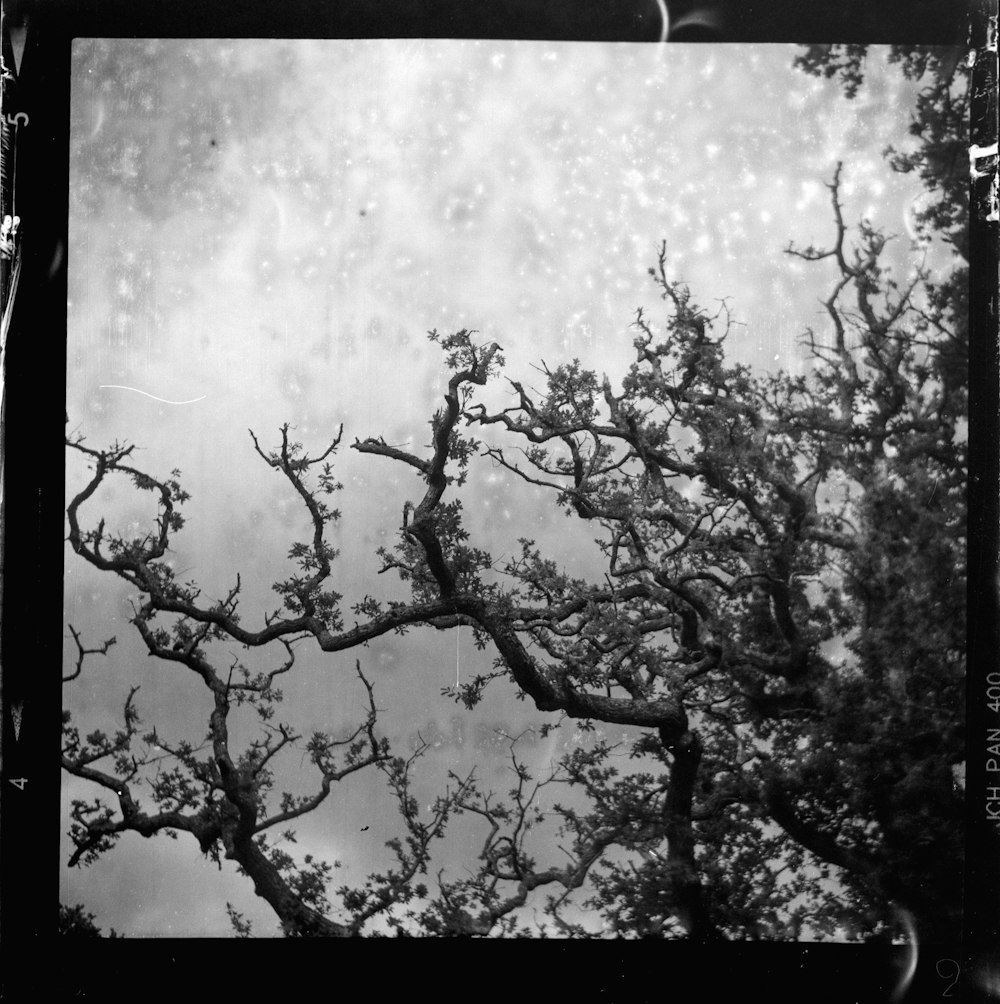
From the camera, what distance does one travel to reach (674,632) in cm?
271

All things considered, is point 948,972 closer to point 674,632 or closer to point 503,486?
point 674,632

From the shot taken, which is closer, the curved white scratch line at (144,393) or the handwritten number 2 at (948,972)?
the handwritten number 2 at (948,972)

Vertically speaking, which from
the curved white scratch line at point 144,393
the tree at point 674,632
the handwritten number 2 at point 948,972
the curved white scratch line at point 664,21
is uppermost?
the curved white scratch line at point 664,21

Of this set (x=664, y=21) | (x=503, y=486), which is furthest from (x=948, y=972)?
(x=664, y=21)

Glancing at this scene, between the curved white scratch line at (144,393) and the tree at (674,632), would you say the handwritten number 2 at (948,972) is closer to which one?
the tree at (674,632)

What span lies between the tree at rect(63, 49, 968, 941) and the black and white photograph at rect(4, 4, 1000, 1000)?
0.04ft

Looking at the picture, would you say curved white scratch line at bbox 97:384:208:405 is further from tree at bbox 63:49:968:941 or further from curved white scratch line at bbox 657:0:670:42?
curved white scratch line at bbox 657:0:670:42

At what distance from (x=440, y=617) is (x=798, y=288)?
1.47 meters

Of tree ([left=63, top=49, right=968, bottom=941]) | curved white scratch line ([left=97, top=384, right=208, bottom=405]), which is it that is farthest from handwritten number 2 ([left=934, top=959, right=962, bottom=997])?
curved white scratch line ([left=97, top=384, right=208, bottom=405])

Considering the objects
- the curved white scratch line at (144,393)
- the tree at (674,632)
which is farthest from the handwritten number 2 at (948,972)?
the curved white scratch line at (144,393)

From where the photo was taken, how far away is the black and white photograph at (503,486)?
267 cm

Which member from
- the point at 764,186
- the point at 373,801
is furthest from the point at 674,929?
the point at 764,186

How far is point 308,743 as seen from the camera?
268cm

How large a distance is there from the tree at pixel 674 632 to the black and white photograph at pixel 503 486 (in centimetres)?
1
